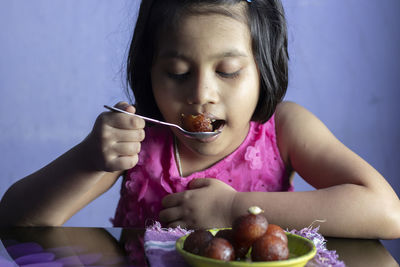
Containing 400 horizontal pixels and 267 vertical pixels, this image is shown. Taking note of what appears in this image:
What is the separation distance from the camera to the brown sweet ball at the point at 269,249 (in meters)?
0.50

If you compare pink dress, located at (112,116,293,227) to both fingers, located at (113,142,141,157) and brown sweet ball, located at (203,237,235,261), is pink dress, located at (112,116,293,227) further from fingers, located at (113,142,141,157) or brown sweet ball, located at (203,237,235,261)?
brown sweet ball, located at (203,237,235,261)

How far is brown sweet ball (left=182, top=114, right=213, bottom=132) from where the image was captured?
34.8 inches

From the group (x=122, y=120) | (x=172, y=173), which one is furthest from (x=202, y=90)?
(x=172, y=173)

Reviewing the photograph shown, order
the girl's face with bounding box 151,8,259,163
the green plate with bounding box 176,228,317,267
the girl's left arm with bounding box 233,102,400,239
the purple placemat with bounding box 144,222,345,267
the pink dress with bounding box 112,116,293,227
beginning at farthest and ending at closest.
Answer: the pink dress with bounding box 112,116,293,227, the girl's face with bounding box 151,8,259,163, the girl's left arm with bounding box 233,102,400,239, the purple placemat with bounding box 144,222,345,267, the green plate with bounding box 176,228,317,267

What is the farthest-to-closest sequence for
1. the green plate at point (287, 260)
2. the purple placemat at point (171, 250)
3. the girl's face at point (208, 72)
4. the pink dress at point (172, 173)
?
1. the pink dress at point (172, 173)
2. the girl's face at point (208, 72)
3. the purple placemat at point (171, 250)
4. the green plate at point (287, 260)

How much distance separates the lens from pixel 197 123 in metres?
0.89

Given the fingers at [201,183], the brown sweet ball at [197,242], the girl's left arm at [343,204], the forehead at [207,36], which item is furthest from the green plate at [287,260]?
the forehead at [207,36]

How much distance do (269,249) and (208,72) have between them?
1.40 ft

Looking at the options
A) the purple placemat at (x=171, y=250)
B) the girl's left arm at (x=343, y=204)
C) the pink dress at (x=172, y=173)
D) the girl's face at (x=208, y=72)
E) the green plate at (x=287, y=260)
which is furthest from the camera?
the pink dress at (x=172, y=173)

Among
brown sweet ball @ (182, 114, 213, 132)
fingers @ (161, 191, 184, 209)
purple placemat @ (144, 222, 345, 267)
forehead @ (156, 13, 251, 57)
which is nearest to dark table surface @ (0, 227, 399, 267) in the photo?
purple placemat @ (144, 222, 345, 267)

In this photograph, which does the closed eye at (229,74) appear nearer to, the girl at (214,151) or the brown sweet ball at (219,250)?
the girl at (214,151)

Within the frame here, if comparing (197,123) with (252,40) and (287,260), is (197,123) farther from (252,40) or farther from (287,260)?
(287,260)

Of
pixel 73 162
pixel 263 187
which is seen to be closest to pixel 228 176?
pixel 263 187

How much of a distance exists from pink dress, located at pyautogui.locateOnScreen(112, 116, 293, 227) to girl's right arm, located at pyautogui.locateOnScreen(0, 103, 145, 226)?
0.14 metres
